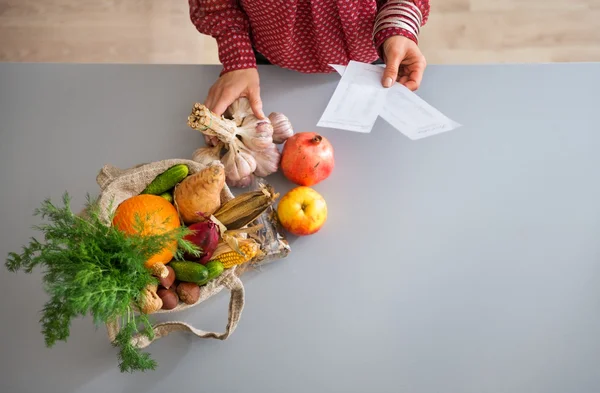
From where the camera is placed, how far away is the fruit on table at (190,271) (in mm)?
622

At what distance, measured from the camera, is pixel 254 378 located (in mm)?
752

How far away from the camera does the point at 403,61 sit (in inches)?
33.9

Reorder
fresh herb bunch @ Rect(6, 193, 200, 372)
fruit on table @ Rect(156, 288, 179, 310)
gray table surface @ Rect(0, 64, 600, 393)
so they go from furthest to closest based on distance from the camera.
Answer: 1. gray table surface @ Rect(0, 64, 600, 393)
2. fruit on table @ Rect(156, 288, 179, 310)
3. fresh herb bunch @ Rect(6, 193, 200, 372)

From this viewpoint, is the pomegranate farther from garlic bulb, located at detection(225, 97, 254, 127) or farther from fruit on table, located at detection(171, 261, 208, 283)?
fruit on table, located at detection(171, 261, 208, 283)

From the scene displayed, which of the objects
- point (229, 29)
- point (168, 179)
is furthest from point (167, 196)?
point (229, 29)

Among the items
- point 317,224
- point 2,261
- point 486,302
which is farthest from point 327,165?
point 2,261

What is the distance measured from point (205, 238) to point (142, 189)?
14cm

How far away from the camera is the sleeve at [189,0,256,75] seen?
840mm

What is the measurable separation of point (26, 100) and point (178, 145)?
289 mm

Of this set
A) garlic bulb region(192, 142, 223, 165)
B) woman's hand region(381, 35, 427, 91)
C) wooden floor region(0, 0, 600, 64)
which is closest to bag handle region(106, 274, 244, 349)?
garlic bulb region(192, 142, 223, 165)

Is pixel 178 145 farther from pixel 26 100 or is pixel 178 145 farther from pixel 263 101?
pixel 26 100

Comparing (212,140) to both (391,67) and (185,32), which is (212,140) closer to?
(391,67)

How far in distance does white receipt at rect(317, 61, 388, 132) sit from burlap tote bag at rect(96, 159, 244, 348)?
0.80 feet

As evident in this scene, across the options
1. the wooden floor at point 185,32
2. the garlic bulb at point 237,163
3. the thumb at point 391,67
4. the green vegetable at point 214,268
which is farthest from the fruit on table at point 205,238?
the wooden floor at point 185,32
